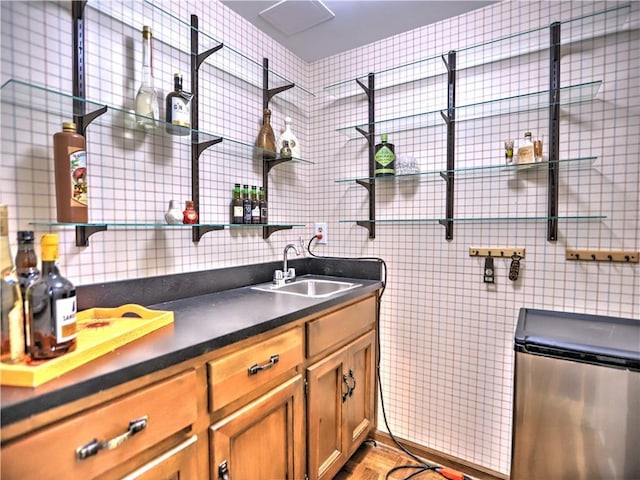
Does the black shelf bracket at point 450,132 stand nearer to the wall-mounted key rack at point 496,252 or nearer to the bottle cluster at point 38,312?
the wall-mounted key rack at point 496,252

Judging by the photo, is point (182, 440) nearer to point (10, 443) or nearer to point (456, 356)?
point (10, 443)

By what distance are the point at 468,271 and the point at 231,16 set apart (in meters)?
1.80

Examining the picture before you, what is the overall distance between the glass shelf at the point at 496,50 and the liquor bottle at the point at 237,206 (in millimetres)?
972

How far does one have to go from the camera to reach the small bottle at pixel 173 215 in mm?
1382

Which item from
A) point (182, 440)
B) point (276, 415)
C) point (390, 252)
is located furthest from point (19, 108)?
point (390, 252)

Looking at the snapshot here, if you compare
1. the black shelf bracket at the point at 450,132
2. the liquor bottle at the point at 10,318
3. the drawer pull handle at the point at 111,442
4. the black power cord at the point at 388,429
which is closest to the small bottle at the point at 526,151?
the black shelf bracket at the point at 450,132

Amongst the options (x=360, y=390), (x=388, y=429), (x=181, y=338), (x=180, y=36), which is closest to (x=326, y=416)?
(x=360, y=390)

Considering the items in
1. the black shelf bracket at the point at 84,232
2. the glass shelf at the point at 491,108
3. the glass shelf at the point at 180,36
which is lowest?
the black shelf bracket at the point at 84,232

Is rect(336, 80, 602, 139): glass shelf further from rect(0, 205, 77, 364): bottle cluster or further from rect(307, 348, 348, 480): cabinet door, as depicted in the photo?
rect(0, 205, 77, 364): bottle cluster

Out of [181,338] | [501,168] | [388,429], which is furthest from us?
[388,429]

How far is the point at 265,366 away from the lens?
118cm

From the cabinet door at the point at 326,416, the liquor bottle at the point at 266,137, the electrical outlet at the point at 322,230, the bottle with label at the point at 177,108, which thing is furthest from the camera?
the electrical outlet at the point at 322,230

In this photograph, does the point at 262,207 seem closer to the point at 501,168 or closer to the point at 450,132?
the point at 450,132

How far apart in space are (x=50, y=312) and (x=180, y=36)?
1297 millimetres
